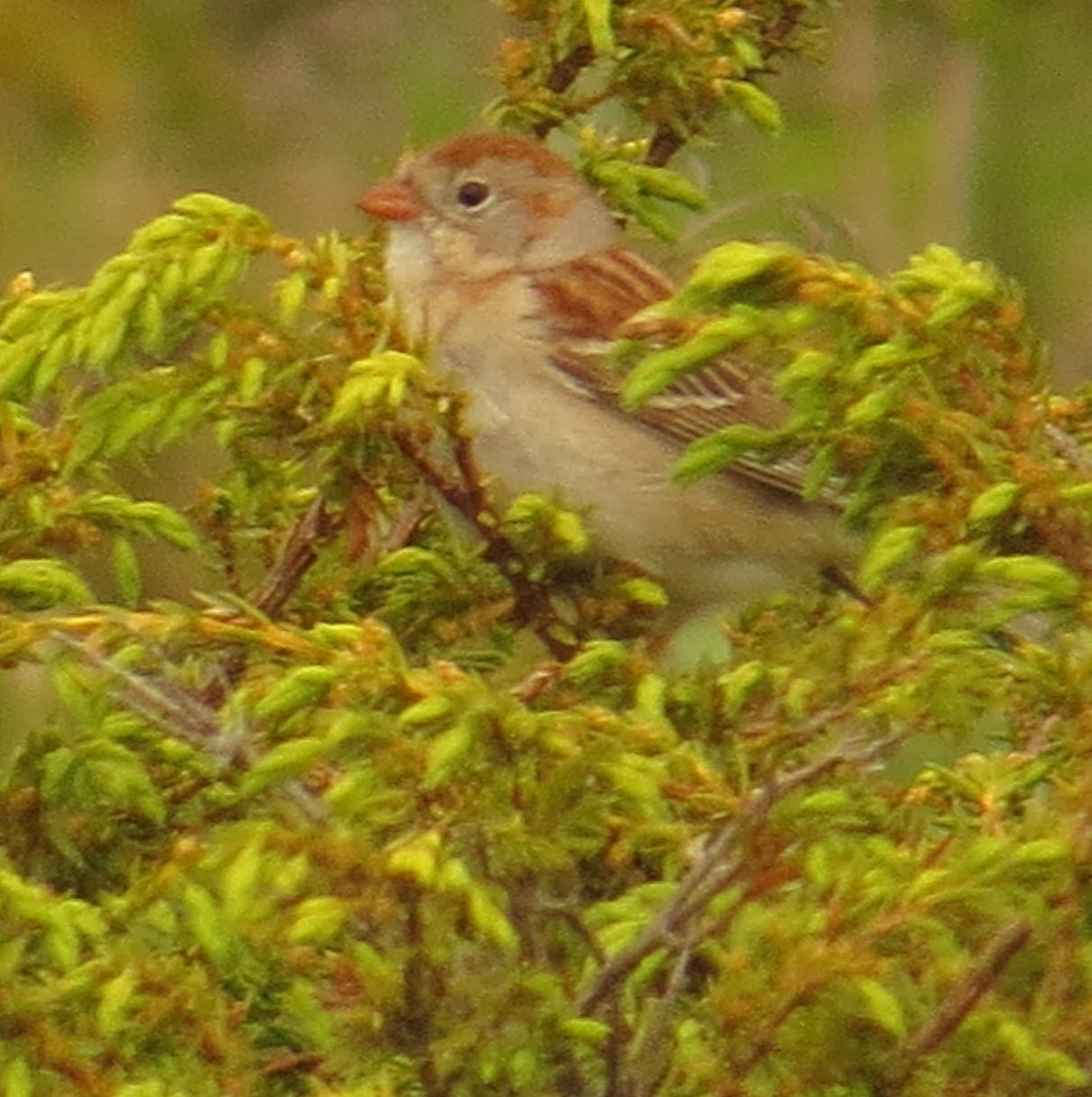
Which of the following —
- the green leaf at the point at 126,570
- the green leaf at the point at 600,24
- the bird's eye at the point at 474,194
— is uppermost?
the bird's eye at the point at 474,194

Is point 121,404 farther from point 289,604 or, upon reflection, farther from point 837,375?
point 837,375

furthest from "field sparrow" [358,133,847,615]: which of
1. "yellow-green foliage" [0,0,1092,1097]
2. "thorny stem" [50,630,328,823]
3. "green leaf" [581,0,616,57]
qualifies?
"thorny stem" [50,630,328,823]

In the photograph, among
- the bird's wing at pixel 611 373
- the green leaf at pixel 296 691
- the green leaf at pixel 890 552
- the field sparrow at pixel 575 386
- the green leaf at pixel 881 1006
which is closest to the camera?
the green leaf at pixel 881 1006

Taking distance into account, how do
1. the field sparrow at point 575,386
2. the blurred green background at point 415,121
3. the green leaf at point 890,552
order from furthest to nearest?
1. the blurred green background at point 415,121
2. the field sparrow at point 575,386
3. the green leaf at point 890,552

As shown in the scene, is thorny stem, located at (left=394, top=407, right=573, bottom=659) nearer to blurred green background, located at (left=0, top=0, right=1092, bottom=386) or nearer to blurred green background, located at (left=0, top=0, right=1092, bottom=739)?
blurred green background, located at (left=0, top=0, right=1092, bottom=739)

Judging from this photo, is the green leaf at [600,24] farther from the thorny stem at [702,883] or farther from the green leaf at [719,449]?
the thorny stem at [702,883]

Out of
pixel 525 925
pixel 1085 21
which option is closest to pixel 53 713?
pixel 525 925

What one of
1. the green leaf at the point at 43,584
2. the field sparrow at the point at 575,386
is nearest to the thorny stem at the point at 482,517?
the green leaf at the point at 43,584
